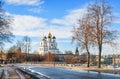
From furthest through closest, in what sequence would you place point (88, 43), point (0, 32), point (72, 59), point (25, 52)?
point (25, 52) → point (72, 59) → point (88, 43) → point (0, 32)

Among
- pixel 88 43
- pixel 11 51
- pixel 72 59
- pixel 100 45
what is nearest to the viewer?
pixel 100 45

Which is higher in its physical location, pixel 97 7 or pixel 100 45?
pixel 97 7

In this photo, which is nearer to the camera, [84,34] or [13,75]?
[13,75]

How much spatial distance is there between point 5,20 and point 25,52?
9837 cm

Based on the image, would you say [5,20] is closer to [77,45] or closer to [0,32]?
[0,32]

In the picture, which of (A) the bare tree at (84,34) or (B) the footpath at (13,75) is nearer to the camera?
(B) the footpath at (13,75)

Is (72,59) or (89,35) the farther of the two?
(72,59)

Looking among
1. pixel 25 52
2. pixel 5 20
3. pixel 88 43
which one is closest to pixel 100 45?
pixel 88 43

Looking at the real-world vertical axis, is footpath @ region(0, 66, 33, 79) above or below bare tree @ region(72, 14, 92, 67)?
below

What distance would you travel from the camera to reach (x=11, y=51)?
16088 cm

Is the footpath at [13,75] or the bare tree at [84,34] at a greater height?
the bare tree at [84,34]

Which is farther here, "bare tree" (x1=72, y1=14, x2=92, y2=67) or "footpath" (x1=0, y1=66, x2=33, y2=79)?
"bare tree" (x1=72, y1=14, x2=92, y2=67)

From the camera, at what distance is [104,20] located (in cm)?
6131

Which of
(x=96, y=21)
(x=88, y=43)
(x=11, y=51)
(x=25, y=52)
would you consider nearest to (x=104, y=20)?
(x=96, y=21)
